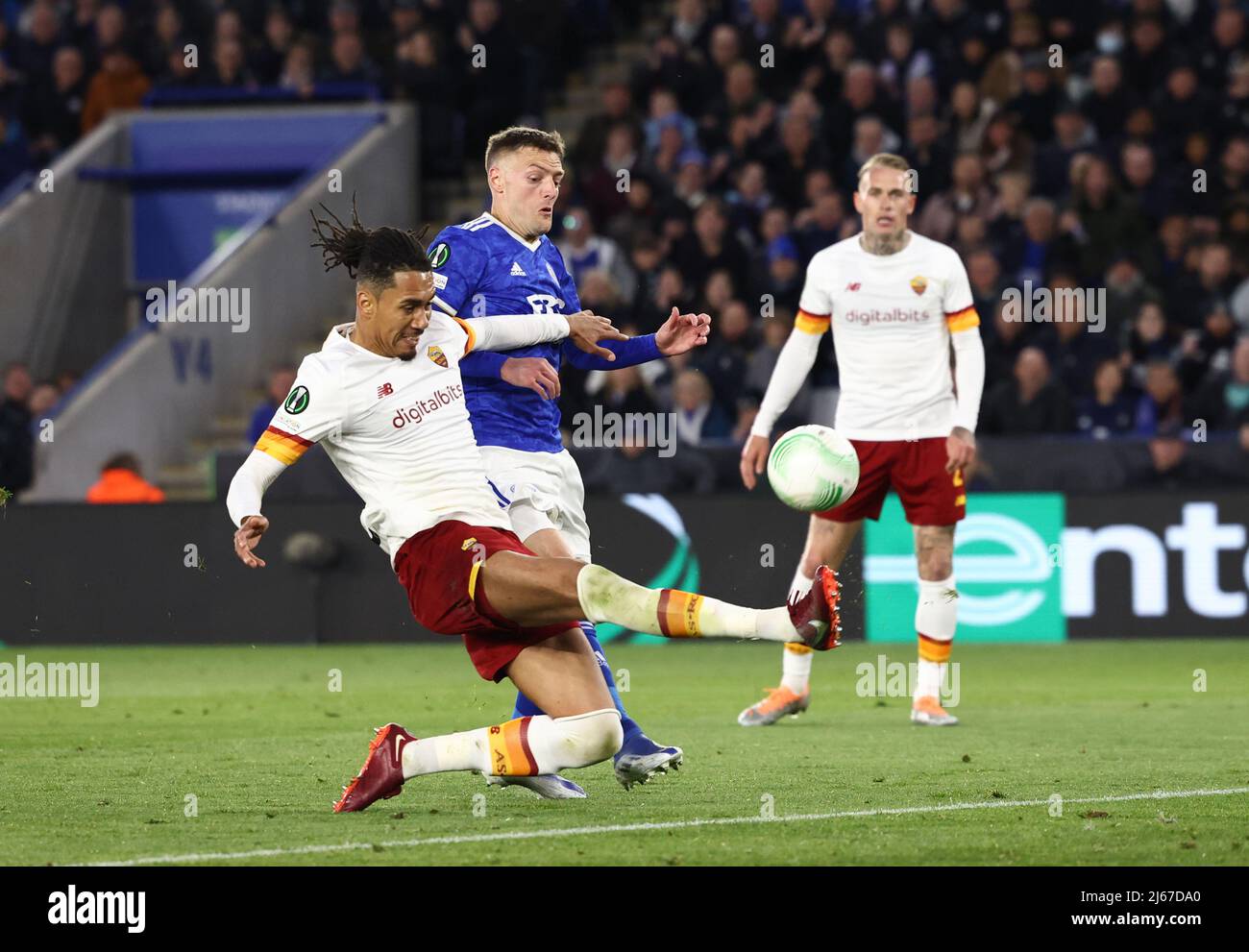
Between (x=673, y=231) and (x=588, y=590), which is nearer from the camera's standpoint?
(x=588, y=590)

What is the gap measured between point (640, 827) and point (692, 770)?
1.46m

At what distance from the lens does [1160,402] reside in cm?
1452

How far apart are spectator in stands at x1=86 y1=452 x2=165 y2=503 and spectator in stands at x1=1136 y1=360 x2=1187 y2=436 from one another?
7045 millimetres

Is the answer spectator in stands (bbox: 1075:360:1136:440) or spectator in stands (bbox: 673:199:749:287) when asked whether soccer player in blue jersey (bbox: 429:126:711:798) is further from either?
spectator in stands (bbox: 673:199:749:287)

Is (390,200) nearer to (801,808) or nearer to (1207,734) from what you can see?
(1207,734)

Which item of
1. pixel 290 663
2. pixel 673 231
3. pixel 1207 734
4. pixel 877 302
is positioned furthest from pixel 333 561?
pixel 1207 734

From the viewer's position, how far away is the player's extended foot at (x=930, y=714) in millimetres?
9266

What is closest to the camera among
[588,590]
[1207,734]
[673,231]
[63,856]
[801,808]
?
[63,856]

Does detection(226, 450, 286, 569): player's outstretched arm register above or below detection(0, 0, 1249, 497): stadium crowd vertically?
below

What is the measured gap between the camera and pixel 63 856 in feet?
18.6

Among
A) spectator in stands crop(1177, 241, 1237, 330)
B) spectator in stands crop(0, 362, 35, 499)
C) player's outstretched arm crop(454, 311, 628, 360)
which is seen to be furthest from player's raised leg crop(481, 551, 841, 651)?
spectator in stands crop(0, 362, 35, 499)

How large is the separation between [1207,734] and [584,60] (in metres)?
12.7

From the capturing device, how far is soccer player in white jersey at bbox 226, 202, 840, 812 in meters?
6.34

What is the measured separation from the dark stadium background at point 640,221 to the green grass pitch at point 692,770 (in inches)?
53.3
